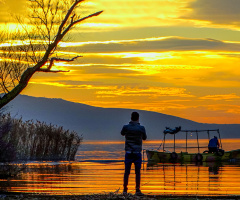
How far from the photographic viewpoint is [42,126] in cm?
4716

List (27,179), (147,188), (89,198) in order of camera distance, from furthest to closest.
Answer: (27,179)
(147,188)
(89,198)

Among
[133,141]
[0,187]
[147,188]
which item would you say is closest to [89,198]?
[133,141]

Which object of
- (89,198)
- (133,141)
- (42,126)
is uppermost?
(42,126)

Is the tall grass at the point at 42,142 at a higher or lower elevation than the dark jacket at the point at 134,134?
higher

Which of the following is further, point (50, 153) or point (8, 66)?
point (50, 153)

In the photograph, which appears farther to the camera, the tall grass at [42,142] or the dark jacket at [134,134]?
the tall grass at [42,142]

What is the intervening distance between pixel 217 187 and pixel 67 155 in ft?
82.9

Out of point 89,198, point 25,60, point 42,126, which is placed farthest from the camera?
point 42,126

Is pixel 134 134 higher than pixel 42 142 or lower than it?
lower

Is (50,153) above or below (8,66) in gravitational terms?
below

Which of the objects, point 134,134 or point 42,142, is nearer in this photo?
point 134,134

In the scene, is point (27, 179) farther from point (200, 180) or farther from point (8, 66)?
point (200, 180)

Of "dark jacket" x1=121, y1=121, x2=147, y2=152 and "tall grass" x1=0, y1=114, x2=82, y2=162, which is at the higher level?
"tall grass" x1=0, y1=114, x2=82, y2=162

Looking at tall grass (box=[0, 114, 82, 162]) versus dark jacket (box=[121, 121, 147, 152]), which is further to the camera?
tall grass (box=[0, 114, 82, 162])
